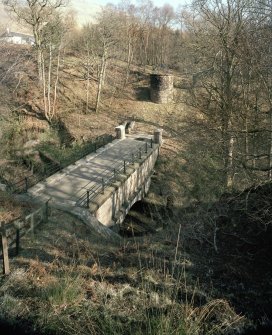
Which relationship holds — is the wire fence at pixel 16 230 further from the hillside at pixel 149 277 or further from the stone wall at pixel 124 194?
the stone wall at pixel 124 194

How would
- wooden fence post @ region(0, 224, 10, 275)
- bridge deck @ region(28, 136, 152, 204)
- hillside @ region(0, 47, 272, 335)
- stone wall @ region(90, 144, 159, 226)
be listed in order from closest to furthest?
hillside @ region(0, 47, 272, 335) → wooden fence post @ region(0, 224, 10, 275) → stone wall @ region(90, 144, 159, 226) → bridge deck @ region(28, 136, 152, 204)

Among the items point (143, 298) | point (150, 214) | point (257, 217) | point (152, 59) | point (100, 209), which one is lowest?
point (150, 214)

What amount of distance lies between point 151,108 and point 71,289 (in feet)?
93.4

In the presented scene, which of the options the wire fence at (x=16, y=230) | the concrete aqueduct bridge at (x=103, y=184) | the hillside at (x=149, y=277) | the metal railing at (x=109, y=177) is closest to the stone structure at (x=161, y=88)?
the metal railing at (x=109, y=177)

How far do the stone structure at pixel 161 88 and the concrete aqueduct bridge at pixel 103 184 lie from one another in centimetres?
1180

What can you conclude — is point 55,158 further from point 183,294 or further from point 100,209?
point 183,294

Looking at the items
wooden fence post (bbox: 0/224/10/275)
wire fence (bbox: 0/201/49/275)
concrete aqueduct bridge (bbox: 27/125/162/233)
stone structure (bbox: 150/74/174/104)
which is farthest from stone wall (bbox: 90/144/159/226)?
stone structure (bbox: 150/74/174/104)

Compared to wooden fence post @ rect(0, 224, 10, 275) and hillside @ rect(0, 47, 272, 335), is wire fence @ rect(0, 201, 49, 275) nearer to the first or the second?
wooden fence post @ rect(0, 224, 10, 275)

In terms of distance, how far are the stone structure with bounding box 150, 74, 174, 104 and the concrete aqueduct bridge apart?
11798 mm

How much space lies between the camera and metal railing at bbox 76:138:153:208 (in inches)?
553

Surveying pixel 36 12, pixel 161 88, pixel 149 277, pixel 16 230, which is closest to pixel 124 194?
pixel 16 230

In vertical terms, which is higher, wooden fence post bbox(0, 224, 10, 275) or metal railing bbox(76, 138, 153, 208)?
wooden fence post bbox(0, 224, 10, 275)

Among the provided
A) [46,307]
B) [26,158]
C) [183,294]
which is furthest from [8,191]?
[26,158]

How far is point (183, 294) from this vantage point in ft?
23.8
